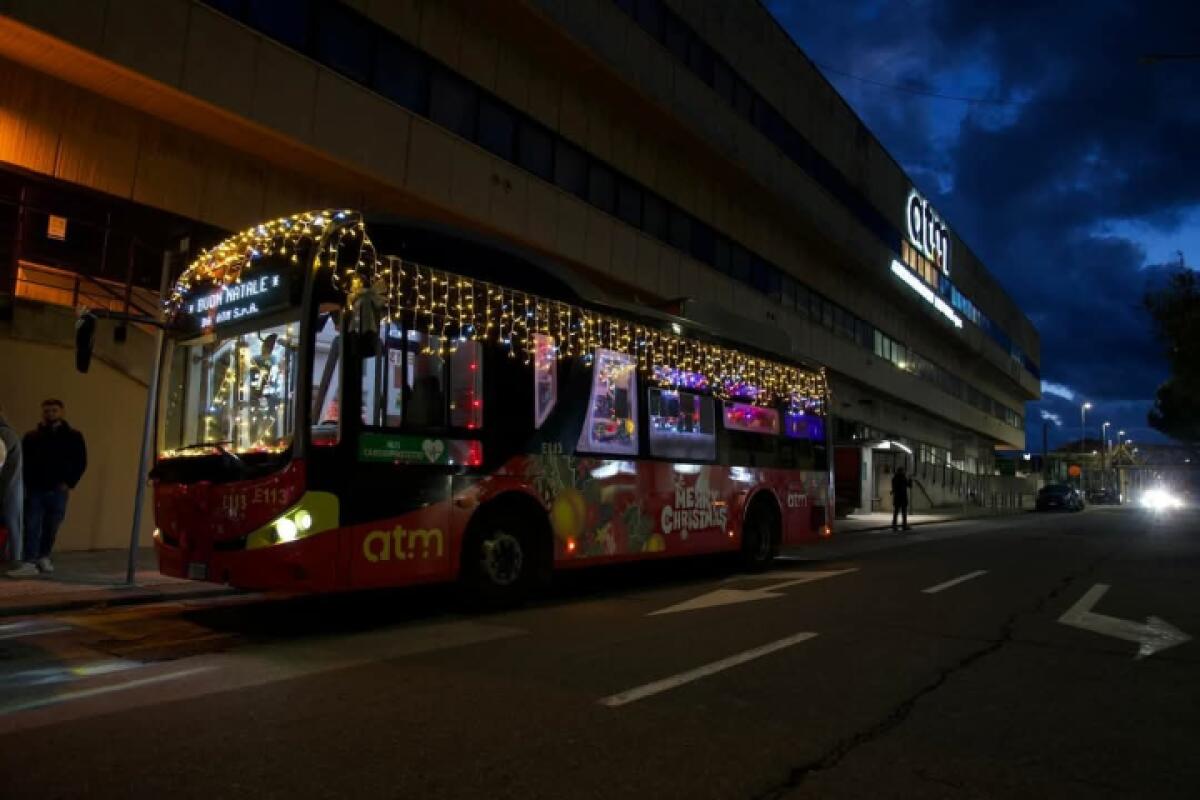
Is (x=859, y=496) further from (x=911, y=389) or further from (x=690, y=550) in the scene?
(x=690, y=550)

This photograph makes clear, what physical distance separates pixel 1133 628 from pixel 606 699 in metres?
5.76

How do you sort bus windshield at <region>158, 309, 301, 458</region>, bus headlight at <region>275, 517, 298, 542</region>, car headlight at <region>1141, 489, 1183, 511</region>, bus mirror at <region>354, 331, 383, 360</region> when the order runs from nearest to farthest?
bus mirror at <region>354, 331, 383, 360</region>
bus headlight at <region>275, 517, 298, 542</region>
bus windshield at <region>158, 309, 301, 458</region>
car headlight at <region>1141, 489, 1183, 511</region>

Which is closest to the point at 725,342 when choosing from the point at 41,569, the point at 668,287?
the point at 41,569

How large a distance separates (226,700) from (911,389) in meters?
41.6

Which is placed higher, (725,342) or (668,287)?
(668,287)

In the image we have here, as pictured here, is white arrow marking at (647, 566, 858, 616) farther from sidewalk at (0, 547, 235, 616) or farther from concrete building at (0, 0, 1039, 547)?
sidewalk at (0, 547, 235, 616)

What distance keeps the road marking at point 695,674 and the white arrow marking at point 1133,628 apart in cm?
279

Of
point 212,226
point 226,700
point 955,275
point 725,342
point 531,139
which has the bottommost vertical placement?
point 226,700

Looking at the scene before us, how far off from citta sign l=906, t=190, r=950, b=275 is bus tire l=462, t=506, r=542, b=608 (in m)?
37.3

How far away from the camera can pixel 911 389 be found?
4222 centimetres

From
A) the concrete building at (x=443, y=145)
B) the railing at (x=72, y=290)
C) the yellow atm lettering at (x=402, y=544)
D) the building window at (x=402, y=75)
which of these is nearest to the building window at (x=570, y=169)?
the concrete building at (x=443, y=145)

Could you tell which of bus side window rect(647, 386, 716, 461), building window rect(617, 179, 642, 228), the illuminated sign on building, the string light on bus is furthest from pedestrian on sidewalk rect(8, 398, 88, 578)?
the illuminated sign on building

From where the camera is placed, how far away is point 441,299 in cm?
775

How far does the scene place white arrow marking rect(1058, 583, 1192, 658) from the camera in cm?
705
